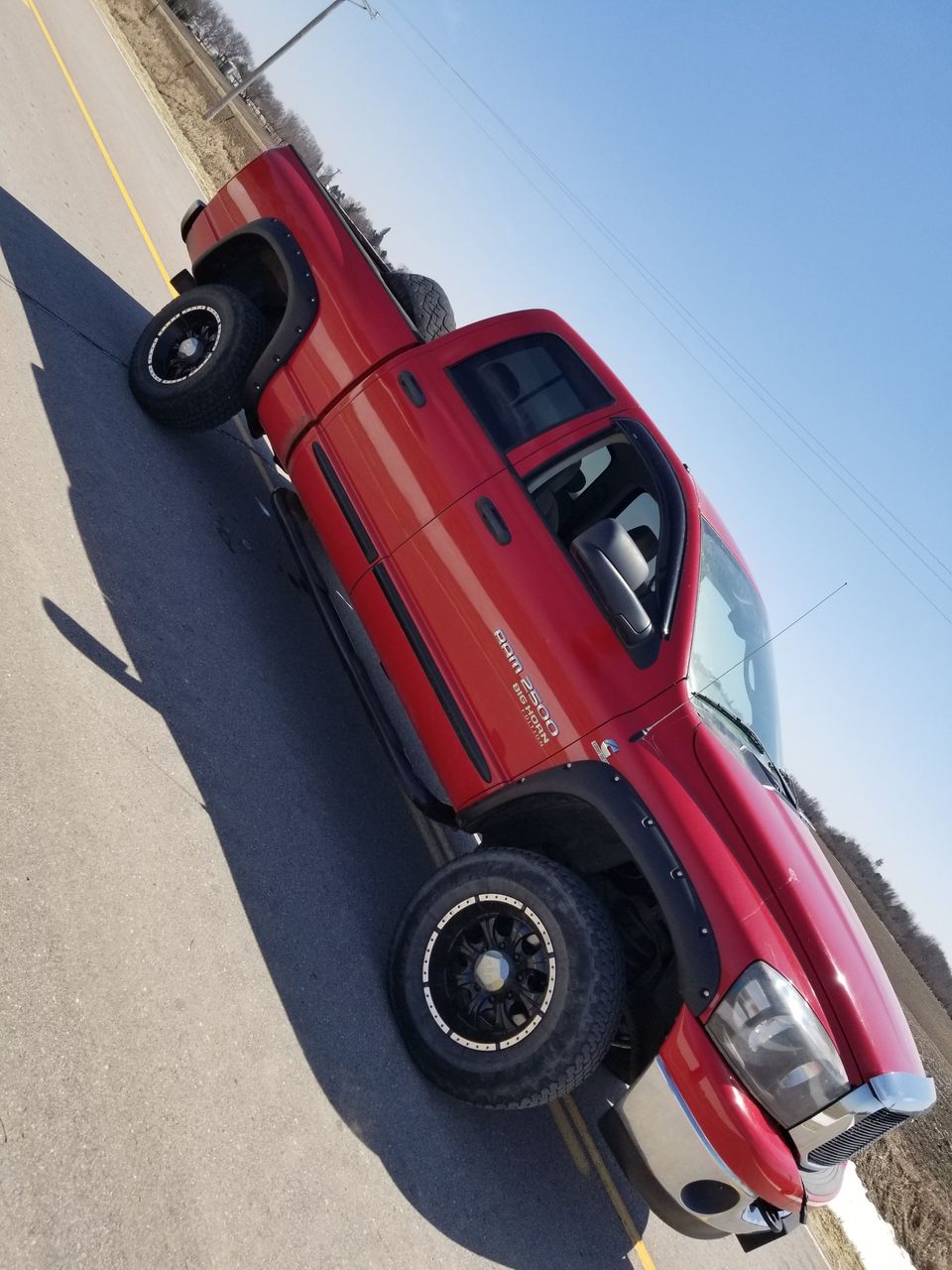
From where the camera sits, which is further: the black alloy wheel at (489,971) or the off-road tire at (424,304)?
the off-road tire at (424,304)

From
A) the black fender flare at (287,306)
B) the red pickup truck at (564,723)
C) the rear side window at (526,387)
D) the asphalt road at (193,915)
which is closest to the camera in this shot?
the asphalt road at (193,915)

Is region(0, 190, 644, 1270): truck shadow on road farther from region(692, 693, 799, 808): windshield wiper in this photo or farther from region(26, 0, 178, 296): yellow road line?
region(26, 0, 178, 296): yellow road line

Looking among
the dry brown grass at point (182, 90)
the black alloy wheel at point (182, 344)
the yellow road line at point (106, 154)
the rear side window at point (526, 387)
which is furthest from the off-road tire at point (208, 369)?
the dry brown grass at point (182, 90)

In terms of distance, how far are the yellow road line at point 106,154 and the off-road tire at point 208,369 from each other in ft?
7.77

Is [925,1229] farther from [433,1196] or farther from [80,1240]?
[80,1240]

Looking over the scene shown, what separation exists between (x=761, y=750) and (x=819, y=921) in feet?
3.28

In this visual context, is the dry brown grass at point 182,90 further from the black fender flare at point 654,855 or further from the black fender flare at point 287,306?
the black fender flare at point 654,855

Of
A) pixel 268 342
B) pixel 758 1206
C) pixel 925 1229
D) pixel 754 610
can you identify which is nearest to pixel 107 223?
pixel 268 342

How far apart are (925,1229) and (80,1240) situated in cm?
678

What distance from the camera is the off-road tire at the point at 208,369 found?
217 inches

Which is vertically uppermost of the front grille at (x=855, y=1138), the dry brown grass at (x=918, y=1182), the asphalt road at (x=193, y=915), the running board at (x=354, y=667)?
the front grille at (x=855, y=1138)

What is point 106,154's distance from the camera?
34.9 ft

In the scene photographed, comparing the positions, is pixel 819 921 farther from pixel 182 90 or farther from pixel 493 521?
pixel 182 90

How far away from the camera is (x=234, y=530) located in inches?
231
